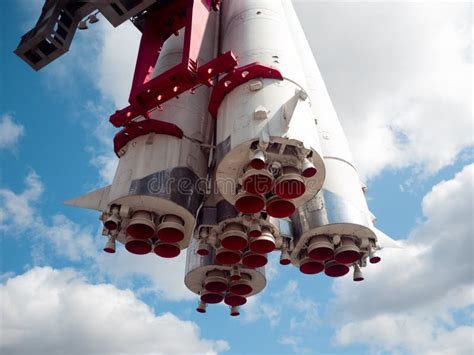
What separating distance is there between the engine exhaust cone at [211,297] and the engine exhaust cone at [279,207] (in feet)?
11.9

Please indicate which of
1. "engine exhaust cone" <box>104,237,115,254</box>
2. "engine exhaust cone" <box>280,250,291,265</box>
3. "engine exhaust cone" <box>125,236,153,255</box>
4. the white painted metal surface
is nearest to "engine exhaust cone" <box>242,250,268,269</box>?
"engine exhaust cone" <box>280,250,291,265</box>

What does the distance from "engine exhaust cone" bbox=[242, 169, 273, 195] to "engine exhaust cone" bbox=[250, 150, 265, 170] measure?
176 mm

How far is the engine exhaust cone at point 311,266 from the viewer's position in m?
9.97

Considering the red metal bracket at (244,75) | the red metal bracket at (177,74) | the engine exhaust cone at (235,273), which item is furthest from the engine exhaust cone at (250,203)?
the engine exhaust cone at (235,273)

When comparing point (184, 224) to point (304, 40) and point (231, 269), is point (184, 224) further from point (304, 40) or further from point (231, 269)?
point (304, 40)

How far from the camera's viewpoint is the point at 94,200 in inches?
413

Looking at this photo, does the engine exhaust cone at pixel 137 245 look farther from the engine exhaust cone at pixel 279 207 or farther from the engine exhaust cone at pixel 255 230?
the engine exhaust cone at pixel 279 207

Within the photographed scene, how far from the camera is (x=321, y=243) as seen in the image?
372 inches

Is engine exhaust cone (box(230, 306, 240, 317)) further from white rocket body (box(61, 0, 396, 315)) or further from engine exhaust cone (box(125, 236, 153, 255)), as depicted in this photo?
engine exhaust cone (box(125, 236, 153, 255))

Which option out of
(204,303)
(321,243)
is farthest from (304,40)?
(204,303)

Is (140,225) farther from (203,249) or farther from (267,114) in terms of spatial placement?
(267,114)

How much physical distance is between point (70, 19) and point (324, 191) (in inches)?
306

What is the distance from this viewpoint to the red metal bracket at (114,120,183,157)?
10062 millimetres

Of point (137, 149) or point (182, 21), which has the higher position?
point (182, 21)
